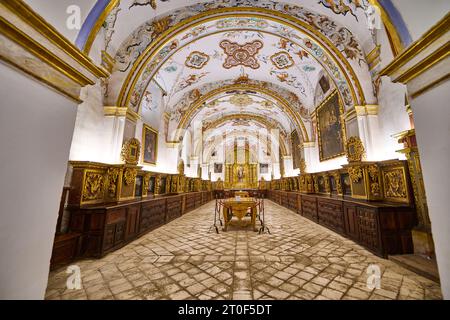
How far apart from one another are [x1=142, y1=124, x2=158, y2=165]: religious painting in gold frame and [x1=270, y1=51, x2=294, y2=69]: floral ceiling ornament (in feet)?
19.7

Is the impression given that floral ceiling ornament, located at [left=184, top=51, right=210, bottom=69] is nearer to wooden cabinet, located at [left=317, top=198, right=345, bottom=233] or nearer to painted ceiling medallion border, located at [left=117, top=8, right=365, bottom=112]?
painted ceiling medallion border, located at [left=117, top=8, right=365, bottom=112]

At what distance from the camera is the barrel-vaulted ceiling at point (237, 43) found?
4438 mm

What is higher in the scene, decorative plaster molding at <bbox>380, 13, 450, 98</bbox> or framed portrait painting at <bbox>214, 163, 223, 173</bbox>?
framed portrait painting at <bbox>214, 163, 223, 173</bbox>

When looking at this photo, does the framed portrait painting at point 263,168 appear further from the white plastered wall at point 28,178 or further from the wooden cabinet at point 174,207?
the white plastered wall at point 28,178

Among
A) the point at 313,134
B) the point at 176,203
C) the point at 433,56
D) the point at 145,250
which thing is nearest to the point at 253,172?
the point at 313,134

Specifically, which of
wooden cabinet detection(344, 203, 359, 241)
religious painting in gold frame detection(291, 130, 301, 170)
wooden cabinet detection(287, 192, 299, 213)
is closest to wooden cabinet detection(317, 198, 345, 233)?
wooden cabinet detection(344, 203, 359, 241)

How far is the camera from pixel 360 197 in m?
4.46

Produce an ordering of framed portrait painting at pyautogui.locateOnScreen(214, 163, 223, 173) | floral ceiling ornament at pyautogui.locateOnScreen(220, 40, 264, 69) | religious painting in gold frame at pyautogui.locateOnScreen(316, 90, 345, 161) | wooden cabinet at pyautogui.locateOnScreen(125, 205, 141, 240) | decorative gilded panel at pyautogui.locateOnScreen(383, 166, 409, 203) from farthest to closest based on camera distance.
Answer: framed portrait painting at pyautogui.locateOnScreen(214, 163, 223, 173)
floral ceiling ornament at pyautogui.locateOnScreen(220, 40, 264, 69)
religious painting in gold frame at pyautogui.locateOnScreen(316, 90, 345, 161)
wooden cabinet at pyautogui.locateOnScreen(125, 205, 141, 240)
decorative gilded panel at pyautogui.locateOnScreen(383, 166, 409, 203)

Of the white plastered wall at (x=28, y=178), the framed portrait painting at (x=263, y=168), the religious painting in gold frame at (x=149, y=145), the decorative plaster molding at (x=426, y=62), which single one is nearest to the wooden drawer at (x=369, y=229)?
the decorative plaster molding at (x=426, y=62)

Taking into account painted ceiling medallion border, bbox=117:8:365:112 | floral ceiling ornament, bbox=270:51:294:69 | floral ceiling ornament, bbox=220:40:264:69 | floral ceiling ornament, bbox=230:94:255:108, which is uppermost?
Answer: floral ceiling ornament, bbox=230:94:255:108

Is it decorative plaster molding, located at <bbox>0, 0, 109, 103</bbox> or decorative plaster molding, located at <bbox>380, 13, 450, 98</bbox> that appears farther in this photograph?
decorative plaster molding, located at <bbox>380, 13, 450, 98</bbox>

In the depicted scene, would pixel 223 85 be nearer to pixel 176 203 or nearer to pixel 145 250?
pixel 176 203

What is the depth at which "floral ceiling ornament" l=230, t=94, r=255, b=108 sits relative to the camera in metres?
10.9

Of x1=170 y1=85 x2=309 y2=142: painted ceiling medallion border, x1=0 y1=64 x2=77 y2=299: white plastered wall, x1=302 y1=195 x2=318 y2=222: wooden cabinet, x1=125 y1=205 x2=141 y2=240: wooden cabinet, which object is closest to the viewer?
x1=0 y1=64 x2=77 y2=299: white plastered wall
